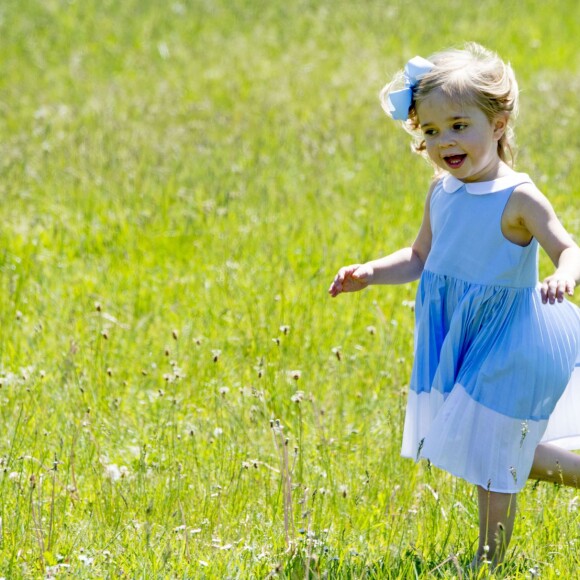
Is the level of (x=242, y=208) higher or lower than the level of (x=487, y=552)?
higher

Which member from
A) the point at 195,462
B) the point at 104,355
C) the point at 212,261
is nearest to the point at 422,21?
the point at 212,261

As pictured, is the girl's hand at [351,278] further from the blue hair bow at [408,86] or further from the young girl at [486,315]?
the blue hair bow at [408,86]

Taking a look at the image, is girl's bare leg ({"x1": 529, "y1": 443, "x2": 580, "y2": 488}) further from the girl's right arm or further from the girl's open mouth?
the girl's open mouth

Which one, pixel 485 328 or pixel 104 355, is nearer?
pixel 485 328

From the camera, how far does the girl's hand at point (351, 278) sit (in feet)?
12.8

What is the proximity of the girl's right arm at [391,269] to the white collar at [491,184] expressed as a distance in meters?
0.20

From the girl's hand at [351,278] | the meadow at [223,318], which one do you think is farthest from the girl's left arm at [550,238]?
the meadow at [223,318]

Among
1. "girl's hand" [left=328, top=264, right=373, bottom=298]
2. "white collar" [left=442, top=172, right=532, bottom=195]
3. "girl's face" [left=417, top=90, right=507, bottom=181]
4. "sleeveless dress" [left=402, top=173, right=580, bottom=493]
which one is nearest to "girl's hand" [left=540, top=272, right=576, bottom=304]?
"sleeveless dress" [left=402, top=173, right=580, bottom=493]

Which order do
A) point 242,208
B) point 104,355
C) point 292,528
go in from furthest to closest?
point 242,208, point 104,355, point 292,528

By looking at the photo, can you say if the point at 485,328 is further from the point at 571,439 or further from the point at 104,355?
the point at 104,355

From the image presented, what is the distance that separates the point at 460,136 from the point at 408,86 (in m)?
0.28

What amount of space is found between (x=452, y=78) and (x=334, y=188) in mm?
4153

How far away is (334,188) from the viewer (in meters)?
7.77

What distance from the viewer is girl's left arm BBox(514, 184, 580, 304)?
318 cm
